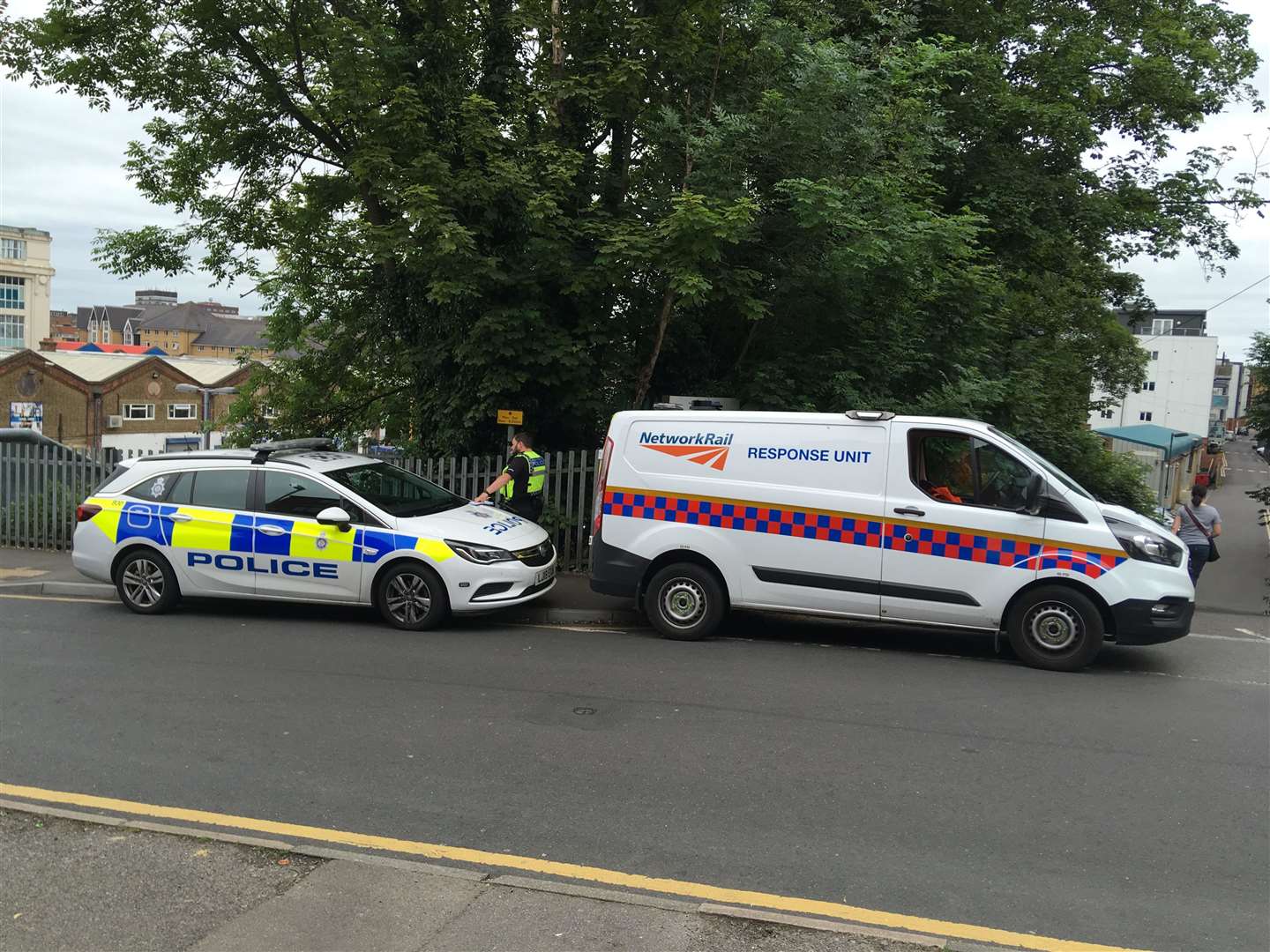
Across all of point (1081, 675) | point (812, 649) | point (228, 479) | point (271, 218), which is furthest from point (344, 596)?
point (271, 218)

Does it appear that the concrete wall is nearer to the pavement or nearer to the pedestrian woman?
the pedestrian woman

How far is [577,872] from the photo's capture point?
4547mm

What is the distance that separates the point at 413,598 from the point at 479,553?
0.76m

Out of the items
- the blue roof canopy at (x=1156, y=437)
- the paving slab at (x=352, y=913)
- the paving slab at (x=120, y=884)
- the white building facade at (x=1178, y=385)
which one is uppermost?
the white building facade at (x=1178, y=385)

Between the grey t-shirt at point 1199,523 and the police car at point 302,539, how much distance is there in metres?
7.27

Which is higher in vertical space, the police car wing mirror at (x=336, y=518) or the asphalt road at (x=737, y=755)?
the police car wing mirror at (x=336, y=518)

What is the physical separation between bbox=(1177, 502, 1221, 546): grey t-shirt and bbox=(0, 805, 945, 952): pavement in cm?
915

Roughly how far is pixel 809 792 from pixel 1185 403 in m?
83.0

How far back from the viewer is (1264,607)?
11.6 metres

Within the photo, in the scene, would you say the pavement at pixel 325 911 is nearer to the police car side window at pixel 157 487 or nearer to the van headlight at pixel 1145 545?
the van headlight at pixel 1145 545

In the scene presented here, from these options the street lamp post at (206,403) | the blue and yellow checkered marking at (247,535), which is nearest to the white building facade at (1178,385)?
the street lamp post at (206,403)

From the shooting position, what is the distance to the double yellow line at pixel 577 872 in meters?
4.05

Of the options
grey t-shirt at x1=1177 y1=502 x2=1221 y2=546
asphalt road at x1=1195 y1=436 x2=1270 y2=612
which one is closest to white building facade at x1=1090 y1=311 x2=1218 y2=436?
asphalt road at x1=1195 y1=436 x2=1270 y2=612

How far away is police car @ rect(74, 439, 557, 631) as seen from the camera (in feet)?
30.9
